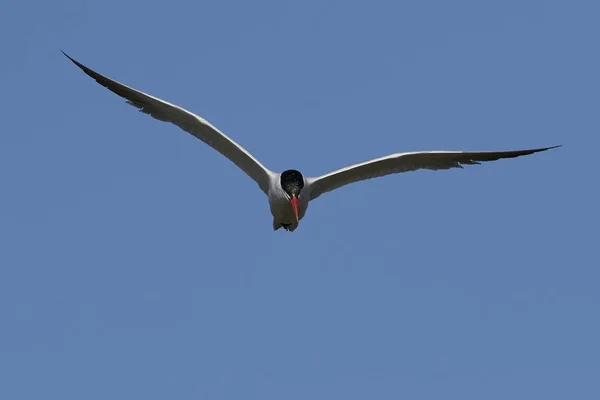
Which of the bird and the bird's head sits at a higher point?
the bird

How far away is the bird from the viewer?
14266 millimetres

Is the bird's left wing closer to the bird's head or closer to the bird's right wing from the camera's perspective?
the bird's head

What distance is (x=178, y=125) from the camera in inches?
586

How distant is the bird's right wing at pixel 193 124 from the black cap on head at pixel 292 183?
66 centimetres

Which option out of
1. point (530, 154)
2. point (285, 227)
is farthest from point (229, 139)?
point (530, 154)

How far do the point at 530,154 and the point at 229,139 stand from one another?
5265 mm

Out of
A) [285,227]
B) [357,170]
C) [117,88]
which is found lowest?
[285,227]

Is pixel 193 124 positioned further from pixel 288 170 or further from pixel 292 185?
pixel 292 185

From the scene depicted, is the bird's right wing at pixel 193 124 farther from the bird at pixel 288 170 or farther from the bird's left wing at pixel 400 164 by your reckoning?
the bird's left wing at pixel 400 164

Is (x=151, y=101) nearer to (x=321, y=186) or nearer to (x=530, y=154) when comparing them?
(x=321, y=186)

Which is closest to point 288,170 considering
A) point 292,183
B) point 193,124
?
point 292,183

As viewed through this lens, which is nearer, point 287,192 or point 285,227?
point 287,192

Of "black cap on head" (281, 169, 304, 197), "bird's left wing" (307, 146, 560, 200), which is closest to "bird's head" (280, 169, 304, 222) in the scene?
"black cap on head" (281, 169, 304, 197)

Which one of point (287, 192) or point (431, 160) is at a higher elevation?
point (431, 160)
